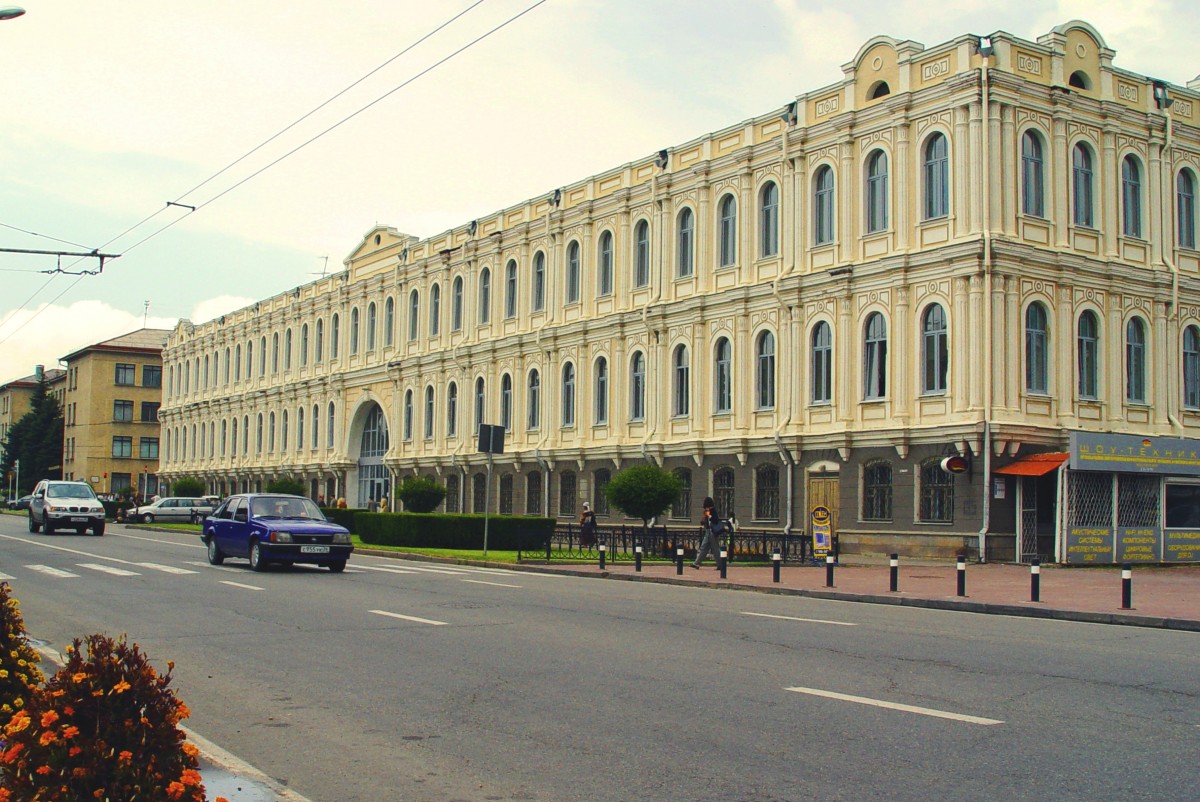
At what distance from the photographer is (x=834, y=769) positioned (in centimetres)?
696

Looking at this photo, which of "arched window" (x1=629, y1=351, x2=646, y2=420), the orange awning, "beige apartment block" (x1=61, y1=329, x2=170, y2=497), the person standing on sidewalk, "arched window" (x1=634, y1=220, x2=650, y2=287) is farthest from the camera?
"beige apartment block" (x1=61, y1=329, x2=170, y2=497)

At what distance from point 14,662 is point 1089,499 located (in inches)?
1140

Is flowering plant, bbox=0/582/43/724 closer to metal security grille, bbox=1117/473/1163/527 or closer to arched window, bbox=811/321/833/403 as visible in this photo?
metal security grille, bbox=1117/473/1163/527

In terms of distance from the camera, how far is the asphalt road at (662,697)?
6824 millimetres

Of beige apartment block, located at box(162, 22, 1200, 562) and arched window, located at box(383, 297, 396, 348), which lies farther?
arched window, located at box(383, 297, 396, 348)

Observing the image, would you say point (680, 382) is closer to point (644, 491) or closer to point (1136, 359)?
point (644, 491)

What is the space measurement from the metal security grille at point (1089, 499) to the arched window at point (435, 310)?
32424mm

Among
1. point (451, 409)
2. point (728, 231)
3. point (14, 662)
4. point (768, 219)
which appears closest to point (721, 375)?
point (728, 231)

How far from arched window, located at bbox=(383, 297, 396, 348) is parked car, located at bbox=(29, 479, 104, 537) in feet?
62.2

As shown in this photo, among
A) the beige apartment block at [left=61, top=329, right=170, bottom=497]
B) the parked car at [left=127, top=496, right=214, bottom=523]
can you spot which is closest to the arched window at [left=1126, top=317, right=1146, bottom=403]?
the parked car at [left=127, top=496, right=214, bottom=523]

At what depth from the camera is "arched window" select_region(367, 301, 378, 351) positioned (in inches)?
2436

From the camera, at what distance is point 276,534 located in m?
23.4

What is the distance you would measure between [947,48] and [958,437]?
33.6ft

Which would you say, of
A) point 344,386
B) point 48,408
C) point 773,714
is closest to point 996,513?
point 773,714
